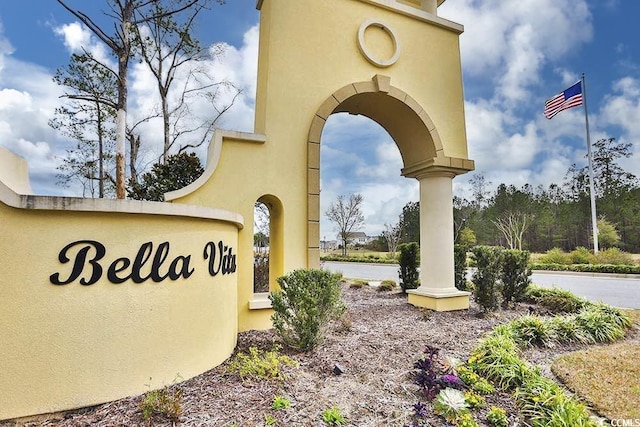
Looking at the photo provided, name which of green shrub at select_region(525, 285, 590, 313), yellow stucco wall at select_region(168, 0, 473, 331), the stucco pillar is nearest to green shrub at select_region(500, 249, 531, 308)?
green shrub at select_region(525, 285, 590, 313)

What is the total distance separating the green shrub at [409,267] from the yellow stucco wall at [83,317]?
8375 mm

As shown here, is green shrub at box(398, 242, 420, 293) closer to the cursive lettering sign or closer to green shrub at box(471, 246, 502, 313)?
green shrub at box(471, 246, 502, 313)

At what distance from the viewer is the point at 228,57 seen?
803 inches

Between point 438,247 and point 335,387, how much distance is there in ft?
18.1

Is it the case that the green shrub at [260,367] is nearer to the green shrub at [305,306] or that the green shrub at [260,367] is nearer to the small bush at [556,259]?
the green shrub at [305,306]

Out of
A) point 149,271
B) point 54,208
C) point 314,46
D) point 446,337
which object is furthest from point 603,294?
point 54,208

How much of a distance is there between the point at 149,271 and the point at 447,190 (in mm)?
7248

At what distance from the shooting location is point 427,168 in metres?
8.77

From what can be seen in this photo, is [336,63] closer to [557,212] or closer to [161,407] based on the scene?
[161,407]

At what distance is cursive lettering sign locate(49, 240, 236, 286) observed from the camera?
3.54 meters

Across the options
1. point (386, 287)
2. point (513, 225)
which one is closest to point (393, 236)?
point (513, 225)

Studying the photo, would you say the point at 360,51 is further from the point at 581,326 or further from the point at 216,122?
the point at 216,122

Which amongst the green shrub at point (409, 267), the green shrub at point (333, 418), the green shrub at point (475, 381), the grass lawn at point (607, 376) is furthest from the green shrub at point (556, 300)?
the green shrub at point (333, 418)

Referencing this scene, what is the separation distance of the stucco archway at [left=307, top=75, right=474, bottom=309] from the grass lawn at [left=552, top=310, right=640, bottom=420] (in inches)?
125
